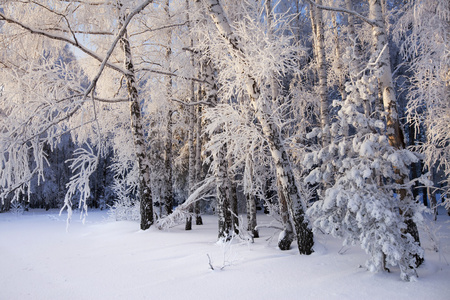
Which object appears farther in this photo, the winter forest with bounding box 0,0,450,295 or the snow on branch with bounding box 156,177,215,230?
the snow on branch with bounding box 156,177,215,230

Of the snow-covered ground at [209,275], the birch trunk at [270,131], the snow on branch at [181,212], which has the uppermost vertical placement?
the birch trunk at [270,131]

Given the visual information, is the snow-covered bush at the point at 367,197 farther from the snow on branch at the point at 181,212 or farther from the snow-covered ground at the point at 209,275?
the snow on branch at the point at 181,212

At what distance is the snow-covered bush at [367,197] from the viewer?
3708mm

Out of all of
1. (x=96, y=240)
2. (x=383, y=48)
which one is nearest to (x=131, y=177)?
(x=96, y=240)

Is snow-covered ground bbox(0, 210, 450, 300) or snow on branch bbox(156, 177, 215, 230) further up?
snow on branch bbox(156, 177, 215, 230)

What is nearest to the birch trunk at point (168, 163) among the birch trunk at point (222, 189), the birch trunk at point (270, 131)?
the birch trunk at point (222, 189)

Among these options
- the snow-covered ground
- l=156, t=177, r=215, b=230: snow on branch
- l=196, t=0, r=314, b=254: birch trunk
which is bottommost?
the snow-covered ground

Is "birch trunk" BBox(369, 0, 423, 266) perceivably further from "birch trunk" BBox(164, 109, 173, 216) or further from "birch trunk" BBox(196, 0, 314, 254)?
"birch trunk" BBox(164, 109, 173, 216)

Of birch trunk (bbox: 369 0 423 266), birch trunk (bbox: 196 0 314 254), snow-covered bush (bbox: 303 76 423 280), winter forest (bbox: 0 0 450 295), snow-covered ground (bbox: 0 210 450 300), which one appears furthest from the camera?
birch trunk (bbox: 196 0 314 254)

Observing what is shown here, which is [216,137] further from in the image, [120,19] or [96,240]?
[96,240]

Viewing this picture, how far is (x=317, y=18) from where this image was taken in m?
8.70

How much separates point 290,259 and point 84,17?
7.39 metres

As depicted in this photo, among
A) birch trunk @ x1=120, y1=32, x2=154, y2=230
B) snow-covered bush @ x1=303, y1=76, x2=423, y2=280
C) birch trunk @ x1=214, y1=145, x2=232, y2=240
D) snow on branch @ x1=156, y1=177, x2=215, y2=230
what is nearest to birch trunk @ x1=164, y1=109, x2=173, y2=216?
birch trunk @ x1=120, y1=32, x2=154, y2=230

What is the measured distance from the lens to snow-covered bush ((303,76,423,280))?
3708mm
